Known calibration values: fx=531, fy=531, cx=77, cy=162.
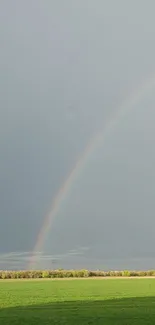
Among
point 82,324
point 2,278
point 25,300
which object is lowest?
point 82,324

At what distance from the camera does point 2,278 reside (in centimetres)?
10869

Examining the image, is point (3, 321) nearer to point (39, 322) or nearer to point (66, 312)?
point (39, 322)

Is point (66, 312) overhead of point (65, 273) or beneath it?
beneath

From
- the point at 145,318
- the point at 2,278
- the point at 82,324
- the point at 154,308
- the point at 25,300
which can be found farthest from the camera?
the point at 2,278

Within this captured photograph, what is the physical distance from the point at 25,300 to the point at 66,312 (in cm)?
1183

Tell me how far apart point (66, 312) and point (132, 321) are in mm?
6053

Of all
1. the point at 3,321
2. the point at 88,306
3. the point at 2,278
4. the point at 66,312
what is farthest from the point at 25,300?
the point at 2,278

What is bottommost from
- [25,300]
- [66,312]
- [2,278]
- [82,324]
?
[82,324]

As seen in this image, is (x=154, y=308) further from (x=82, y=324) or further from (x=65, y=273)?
(x=65, y=273)

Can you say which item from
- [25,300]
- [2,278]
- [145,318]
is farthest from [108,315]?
[2,278]

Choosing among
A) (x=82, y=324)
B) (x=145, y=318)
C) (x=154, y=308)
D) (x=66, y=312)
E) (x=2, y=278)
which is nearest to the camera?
(x=82, y=324)

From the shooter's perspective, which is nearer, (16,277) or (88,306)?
(88,306)

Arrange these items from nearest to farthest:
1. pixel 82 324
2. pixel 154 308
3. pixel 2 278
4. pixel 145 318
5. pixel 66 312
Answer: pixel 82 324, pixel 145 318, pixel 66 312, pixel 154 308, pixel 2 278

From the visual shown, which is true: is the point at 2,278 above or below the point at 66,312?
above
